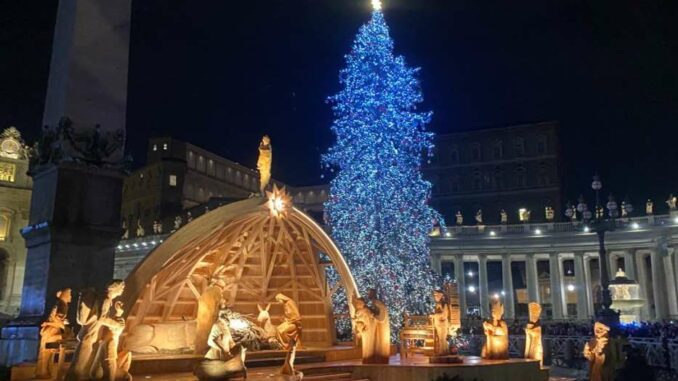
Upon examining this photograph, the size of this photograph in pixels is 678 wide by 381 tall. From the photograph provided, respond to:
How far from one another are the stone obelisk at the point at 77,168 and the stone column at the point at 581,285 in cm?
4789

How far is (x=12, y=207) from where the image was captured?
4647 cm

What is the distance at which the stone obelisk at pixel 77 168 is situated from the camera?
12.6 meters

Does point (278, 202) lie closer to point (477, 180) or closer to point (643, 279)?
point (643, 279)

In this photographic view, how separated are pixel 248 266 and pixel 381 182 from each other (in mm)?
8771

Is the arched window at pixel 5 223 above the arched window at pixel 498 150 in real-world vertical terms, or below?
below

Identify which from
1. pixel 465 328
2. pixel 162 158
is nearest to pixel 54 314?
pixel 465 328

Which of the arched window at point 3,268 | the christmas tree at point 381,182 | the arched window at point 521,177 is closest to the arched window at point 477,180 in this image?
the arched window at point 521,177

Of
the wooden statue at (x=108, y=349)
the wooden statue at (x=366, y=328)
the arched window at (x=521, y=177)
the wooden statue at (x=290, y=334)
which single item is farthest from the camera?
the arched window at (x=521, y=177)

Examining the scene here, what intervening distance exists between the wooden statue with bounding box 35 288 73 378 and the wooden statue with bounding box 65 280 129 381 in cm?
115

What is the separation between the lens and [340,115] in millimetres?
28375

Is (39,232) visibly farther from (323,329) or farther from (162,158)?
(162,158)

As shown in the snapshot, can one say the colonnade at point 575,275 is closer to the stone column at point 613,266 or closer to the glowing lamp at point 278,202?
the stone column at point 613,266

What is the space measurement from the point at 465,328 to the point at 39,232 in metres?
30.3

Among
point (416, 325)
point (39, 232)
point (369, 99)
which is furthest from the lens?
point (369, 99)
